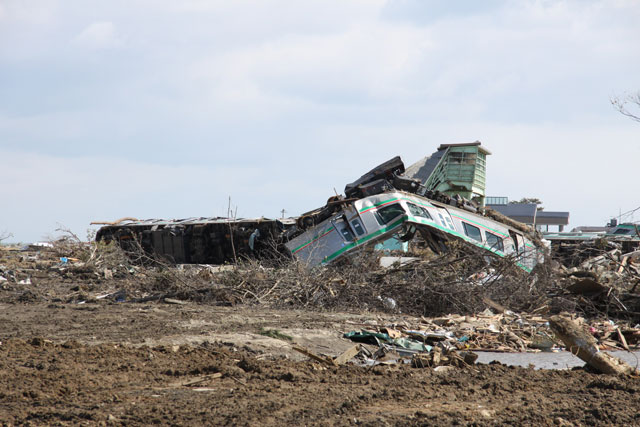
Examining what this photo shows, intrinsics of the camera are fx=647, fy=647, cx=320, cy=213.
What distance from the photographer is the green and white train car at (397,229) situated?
13.9 m

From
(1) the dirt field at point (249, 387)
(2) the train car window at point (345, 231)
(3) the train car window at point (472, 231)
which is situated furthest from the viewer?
(3) the train car window at point (472, 231)

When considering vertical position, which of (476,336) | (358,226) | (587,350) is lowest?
(476,336)

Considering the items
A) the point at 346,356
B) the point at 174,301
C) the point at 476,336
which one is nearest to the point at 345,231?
the point at 174,301

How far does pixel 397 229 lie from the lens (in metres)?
14.5

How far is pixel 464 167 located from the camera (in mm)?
28000

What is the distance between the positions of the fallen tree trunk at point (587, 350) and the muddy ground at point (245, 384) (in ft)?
0.50

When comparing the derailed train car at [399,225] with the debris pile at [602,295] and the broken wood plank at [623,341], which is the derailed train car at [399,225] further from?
the broken wood plank at [623,341]

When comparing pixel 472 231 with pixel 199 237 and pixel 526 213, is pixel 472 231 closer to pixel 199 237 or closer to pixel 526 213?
pixel 199 237

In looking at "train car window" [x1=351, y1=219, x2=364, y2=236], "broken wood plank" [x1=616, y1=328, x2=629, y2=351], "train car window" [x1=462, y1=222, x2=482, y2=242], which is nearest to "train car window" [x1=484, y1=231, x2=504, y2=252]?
"train car window" [x1=462, y1=222, x2=482, y2=242]

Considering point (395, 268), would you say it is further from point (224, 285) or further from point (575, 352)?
point (575, 352)

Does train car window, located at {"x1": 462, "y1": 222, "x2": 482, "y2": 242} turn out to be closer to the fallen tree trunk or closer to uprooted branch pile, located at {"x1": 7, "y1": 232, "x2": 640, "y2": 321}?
uprooted branch pile, located at {"x1": 7, "y1": 232, "x2": 640, "y2": 321}

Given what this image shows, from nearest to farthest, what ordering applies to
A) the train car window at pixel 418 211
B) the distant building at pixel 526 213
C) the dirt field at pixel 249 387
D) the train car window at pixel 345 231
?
the dirt field at pixel 249 387, the train car window at pixel 345 231, the train car window at pixel 418 211, the distant building at pixel 526 213

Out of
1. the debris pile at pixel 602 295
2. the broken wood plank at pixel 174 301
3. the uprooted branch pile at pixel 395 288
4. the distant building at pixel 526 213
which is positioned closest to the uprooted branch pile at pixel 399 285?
the uprooted branch pile at pixel 395 288

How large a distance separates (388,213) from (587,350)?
856 cm
